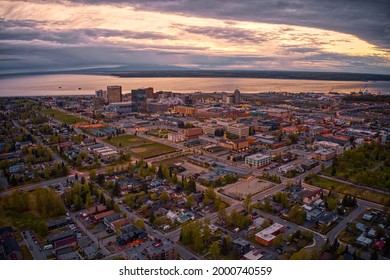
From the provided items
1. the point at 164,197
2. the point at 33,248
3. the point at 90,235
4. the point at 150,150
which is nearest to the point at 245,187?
the point at 164,197

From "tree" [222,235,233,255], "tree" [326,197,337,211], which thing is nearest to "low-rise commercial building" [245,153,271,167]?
"tree" [326,197,337,211]

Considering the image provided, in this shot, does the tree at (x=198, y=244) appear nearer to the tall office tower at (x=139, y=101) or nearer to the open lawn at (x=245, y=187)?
the open lawn at (x=245, y=187)

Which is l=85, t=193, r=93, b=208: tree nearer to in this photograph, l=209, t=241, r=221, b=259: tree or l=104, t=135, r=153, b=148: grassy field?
l=209, t=241, r=221, b=259: tree

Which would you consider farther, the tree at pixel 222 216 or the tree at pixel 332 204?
the tree at pixel 332 204

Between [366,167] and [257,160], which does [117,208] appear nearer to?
[257,160]

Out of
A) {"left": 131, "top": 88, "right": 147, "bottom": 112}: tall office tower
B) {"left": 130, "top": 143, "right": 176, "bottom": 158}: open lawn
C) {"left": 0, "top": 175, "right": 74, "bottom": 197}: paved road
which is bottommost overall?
{"left": 0, "top": 175, "right": 74, "bottom": 197}: paved road

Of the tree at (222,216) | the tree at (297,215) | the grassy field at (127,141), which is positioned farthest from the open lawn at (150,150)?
the tree at (297,215)
